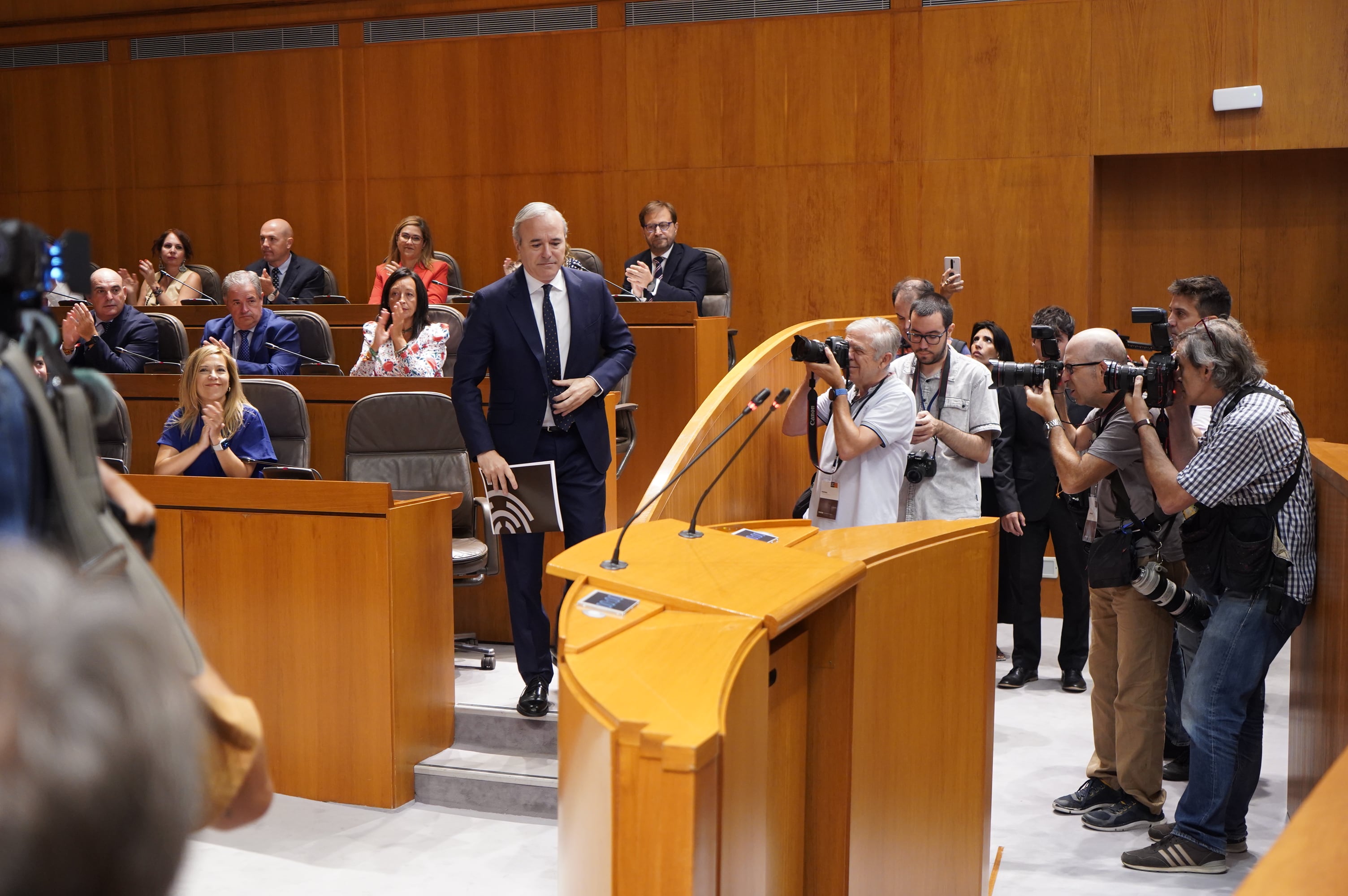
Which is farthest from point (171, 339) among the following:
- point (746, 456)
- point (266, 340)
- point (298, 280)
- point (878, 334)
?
point (878, 334)

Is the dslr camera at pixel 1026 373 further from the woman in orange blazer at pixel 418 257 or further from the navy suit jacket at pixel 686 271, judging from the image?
the woman in orange blazer at pixel 418 257

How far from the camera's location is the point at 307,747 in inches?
143

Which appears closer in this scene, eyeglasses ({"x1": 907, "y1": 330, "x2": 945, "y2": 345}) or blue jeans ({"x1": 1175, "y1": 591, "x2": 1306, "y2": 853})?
blue jeans ({"x1": 1175, "y1": 591, "x2": 1306, "y2": 853})

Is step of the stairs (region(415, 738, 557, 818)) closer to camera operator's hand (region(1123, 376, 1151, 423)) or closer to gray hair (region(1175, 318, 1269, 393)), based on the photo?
camera operator's hand (region(1123, 376, 1151, 423))

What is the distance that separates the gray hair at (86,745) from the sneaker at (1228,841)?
3.29m

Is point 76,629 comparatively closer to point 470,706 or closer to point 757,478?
point 470,706

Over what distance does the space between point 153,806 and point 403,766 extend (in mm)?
3165

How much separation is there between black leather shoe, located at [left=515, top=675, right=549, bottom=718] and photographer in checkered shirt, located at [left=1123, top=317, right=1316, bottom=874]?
5.69 feet

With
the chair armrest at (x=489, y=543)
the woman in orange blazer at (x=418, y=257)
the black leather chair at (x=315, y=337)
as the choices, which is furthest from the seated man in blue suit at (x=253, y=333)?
the chair armrest at (x=489, y=543)

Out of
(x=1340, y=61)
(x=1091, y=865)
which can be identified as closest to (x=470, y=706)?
(x=1091, y=865)

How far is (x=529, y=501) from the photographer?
11.3 feet

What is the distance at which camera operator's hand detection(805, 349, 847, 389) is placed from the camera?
10.6 feet

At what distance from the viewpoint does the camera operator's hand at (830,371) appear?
3244 millimetres

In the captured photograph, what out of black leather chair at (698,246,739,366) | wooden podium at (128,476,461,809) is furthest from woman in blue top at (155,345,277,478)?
black leather chair at (698,246,739,366)
